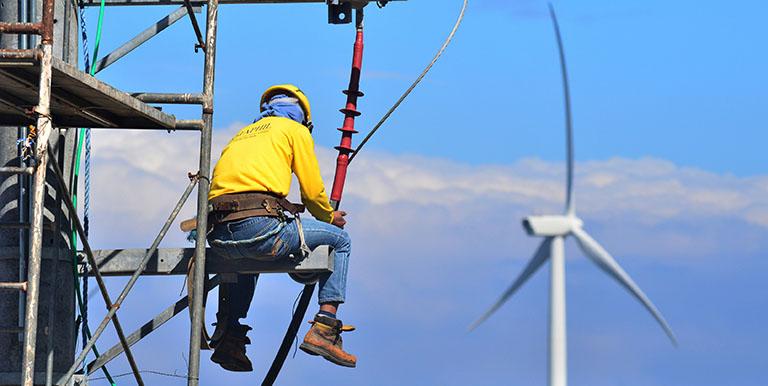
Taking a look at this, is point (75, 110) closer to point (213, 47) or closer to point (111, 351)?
point (213, 47)

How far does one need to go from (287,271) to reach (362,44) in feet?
9.87

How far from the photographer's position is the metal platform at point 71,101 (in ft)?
46.2

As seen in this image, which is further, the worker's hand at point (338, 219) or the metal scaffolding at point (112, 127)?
the worker's hand at point (338, 219)

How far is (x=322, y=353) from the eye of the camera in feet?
54.5

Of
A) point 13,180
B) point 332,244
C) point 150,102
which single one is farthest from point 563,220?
point 13,180

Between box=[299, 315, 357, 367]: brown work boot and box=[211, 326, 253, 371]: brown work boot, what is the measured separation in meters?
0.90

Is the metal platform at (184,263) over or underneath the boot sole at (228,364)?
over

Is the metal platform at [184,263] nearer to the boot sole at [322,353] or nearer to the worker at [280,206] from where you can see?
the worker at [280,206]

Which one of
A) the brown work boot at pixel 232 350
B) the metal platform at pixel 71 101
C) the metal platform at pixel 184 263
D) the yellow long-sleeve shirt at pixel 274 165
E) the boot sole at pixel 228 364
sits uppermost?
the metal platform at pixel 71 101

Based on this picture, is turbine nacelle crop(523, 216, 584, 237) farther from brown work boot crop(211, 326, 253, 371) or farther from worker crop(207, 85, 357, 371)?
brown work boot crop(211, 326, 253, 371)

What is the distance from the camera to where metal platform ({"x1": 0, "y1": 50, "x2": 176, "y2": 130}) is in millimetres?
14086

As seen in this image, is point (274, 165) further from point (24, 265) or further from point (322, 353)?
point (24, 265)

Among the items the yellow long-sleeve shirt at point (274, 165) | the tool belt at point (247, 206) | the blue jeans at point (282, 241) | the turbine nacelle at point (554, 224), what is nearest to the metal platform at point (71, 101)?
the yellow long-sleeve shirt at point (274, 165)

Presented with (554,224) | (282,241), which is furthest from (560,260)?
(282,241)
